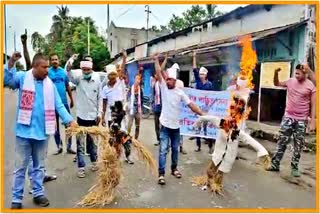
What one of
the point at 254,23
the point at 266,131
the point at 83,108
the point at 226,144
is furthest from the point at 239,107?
the point at 254,23

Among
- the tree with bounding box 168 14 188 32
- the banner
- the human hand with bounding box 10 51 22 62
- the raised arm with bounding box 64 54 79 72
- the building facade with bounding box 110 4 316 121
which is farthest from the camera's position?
the tree with bounding box 168 14 188 32

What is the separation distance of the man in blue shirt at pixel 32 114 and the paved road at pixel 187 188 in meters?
0.48

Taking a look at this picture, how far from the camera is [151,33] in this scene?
3294 cm

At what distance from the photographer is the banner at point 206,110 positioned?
284 inches

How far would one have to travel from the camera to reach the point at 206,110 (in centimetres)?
748

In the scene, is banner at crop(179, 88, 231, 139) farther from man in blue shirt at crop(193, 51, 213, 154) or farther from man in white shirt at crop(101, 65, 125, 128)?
man in white shirt at crop(101, 65, 125, 128)

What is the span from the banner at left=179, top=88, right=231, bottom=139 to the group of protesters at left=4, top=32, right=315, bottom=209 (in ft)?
1.35

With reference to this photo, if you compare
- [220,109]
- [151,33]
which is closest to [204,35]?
[220,109]

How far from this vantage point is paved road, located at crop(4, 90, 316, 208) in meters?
4.66

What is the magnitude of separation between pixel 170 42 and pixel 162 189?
13.9m

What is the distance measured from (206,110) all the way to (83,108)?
8.75 feet

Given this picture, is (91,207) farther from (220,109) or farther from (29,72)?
(220,109)

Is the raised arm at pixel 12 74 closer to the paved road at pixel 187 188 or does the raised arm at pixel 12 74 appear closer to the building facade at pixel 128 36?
the paved road at pixel 187 188

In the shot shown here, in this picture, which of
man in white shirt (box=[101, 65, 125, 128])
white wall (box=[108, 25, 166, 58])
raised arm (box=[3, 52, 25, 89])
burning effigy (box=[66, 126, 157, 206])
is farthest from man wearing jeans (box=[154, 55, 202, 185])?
white wall (box=[108, 25, 166, 58])
